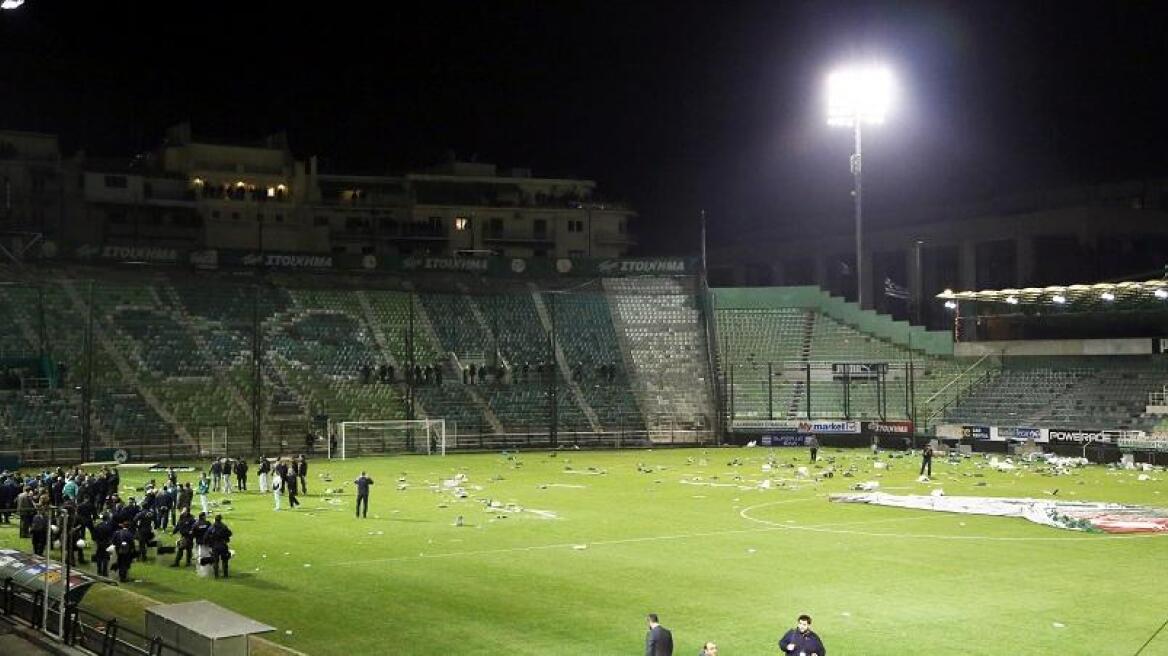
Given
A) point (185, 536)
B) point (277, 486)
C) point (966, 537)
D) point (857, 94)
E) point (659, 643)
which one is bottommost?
point (966, 537)

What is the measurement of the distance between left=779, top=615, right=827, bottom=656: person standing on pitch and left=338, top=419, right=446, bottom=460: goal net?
49.6 m

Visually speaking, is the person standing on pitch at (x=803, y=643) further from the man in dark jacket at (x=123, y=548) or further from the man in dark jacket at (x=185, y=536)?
the man in dark jacket at (x=185, y=536)

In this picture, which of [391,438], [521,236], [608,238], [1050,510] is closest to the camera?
[1050,510]

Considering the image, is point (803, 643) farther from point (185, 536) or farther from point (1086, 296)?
point (1086, 296)

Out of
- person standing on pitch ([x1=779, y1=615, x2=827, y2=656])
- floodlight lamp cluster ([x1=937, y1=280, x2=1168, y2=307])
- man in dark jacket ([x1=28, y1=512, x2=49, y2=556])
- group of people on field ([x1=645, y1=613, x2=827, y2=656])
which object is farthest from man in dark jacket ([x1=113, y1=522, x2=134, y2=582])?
floodlight lamp cluster ([x1=937, y1=280, x2=1168, y2=307])

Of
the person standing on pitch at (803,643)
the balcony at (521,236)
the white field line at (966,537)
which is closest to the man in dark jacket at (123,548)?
the person standing on pitch at (803,643)

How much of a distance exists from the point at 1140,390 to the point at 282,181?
7266 centimetres

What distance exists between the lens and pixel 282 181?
10362 cm

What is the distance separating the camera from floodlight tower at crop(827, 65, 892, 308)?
6231 cm

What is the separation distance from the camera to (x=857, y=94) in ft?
206

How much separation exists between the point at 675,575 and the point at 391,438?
43948 millimetres

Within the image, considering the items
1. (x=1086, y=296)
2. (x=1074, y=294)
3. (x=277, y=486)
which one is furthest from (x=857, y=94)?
(x=277, y=486)

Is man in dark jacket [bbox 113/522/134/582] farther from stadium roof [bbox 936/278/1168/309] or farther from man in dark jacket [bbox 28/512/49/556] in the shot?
stadium roof [bbox 936/278/1168/309]

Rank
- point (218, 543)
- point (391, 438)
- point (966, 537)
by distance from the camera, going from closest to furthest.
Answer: point (218, 543), point (966, 537), point (391, 438)
